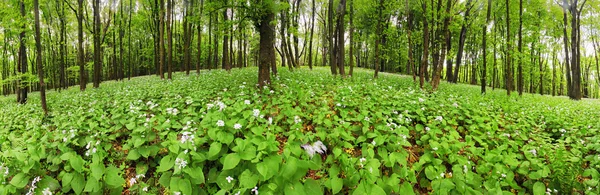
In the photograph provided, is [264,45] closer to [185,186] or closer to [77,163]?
[77,163]

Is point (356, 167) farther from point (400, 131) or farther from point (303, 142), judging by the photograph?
point (400, 131)

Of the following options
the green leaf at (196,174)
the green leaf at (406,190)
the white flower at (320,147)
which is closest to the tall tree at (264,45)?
the white flower at (320,147)

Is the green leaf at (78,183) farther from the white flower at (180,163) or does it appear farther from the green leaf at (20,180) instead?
the white flower at (180,163)

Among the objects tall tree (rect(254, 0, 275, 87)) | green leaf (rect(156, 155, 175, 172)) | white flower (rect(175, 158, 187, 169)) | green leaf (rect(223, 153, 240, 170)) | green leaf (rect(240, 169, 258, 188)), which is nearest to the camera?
green leaf (rect(240, 169, 258, 188))

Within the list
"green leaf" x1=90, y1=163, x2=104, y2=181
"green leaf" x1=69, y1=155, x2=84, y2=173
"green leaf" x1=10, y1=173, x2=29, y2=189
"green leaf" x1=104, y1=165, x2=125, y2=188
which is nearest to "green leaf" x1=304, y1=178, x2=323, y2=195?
"green leaf" x1=104, y1=165, x2=125, y2=188

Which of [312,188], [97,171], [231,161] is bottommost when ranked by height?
[312,188]

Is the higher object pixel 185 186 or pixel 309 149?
pixel 309 149

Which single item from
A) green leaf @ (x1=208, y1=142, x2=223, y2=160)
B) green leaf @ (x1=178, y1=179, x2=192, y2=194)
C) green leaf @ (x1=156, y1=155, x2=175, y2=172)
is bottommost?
green leaf @ (x1=178, y1=179, x2=192, y2=194)

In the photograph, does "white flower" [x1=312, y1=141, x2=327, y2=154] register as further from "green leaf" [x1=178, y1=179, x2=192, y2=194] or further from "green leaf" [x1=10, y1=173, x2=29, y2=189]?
"green leaf" [x1=10, y1=173, x2=29, y2=189]

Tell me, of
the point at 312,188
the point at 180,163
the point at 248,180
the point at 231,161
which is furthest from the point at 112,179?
the point at 312,188

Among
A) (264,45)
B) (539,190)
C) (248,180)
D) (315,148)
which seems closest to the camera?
(248,180)

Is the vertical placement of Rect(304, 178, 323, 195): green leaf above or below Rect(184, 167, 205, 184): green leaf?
below

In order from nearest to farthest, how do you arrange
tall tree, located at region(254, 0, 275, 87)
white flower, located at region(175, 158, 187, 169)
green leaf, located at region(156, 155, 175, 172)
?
white flower, located at region(175, 158, 187, 169) < green leaf, located at region(156, 155, 175, 172) < tall tree, located at region(254, 0, 275, 87)

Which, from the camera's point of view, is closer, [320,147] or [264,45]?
[320,147]
